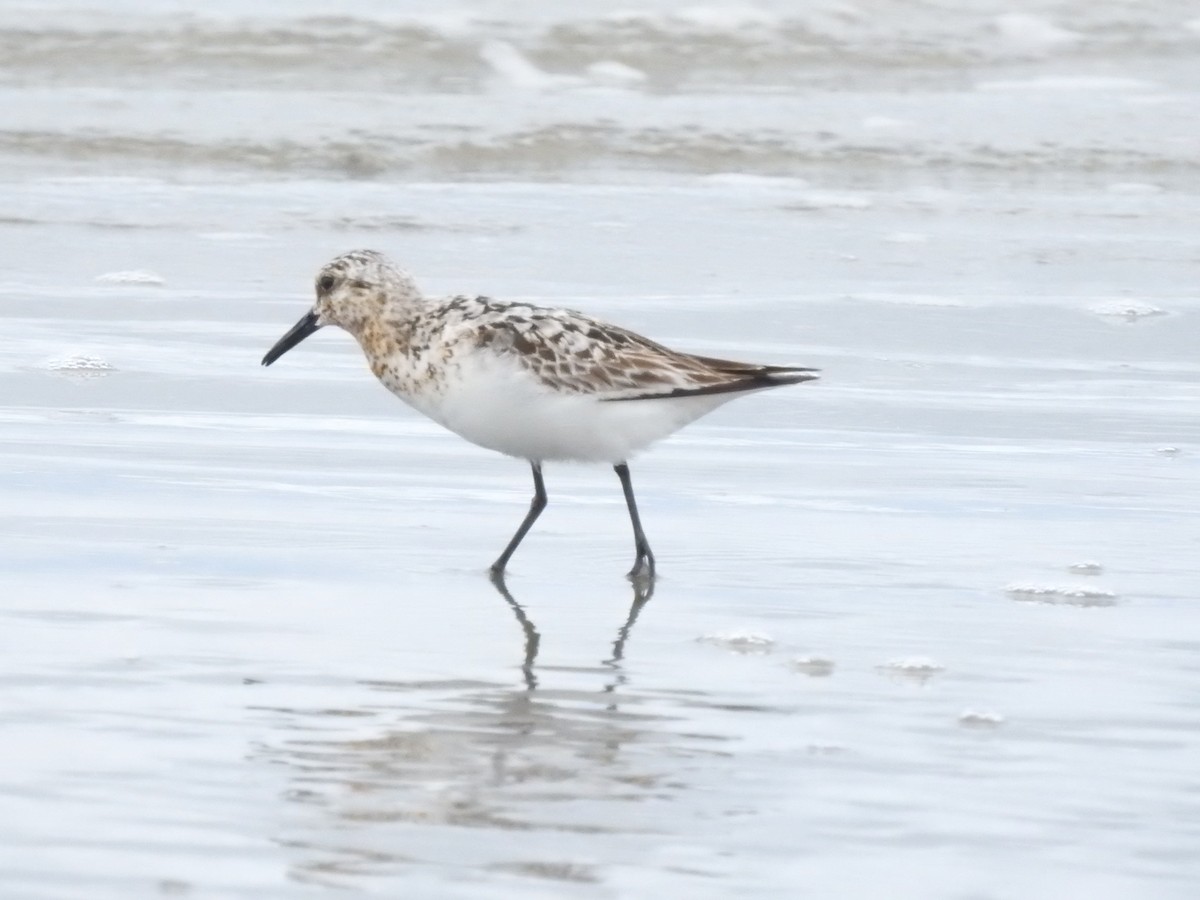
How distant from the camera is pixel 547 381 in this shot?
630cm

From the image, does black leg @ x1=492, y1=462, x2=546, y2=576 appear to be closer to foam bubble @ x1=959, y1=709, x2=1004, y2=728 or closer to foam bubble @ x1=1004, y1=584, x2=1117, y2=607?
foam bubble @ x1=1004, y1=584, x2=1117, y2=607

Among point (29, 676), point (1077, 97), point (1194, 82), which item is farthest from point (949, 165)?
point (29, 676)

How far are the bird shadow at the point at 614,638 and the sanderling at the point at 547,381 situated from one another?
14cm

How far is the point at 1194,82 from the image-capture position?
18297 mm

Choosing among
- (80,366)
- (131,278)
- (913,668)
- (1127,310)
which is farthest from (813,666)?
(131,278)

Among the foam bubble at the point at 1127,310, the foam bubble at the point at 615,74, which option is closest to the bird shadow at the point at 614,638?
the foam bubble at the point at 1127,310

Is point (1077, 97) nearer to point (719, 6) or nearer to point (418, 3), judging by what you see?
point (719, 6)

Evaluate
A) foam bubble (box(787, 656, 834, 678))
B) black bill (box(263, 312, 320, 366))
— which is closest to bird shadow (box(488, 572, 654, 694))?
foam bubble (box(787, 656, 834, 678))

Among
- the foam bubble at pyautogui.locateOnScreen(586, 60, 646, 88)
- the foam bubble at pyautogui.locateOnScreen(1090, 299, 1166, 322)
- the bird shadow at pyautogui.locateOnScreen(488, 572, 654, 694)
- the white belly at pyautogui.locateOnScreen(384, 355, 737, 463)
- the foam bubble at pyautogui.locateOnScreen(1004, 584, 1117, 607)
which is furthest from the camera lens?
the foam bubble at pyautogui.locateOnScreen(586, 60, 646, 88)

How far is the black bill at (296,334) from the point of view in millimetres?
7043

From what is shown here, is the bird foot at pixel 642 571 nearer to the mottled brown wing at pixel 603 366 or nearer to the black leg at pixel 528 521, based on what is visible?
the black leg at pixel 528 521

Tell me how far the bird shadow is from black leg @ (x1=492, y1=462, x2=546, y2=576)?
0.14 ft

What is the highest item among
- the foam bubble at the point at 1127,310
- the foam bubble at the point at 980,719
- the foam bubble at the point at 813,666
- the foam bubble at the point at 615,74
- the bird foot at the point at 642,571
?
the foam bubble at the point at 615,74

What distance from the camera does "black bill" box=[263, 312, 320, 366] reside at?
7.04 m
